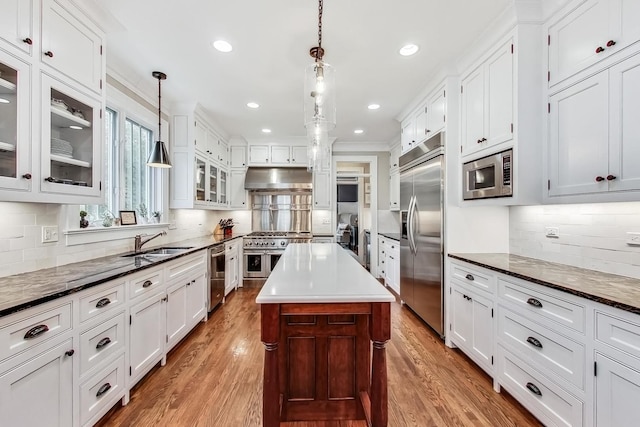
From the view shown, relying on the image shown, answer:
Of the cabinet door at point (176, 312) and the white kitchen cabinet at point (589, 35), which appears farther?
the cabinet door at point (176, 312)

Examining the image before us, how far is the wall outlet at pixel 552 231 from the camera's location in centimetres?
224

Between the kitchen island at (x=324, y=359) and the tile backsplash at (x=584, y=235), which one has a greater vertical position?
the tile backsplash at (x=584, y=235)

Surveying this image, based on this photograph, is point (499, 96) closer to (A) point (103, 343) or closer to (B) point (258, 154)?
(A) point (103, 343)

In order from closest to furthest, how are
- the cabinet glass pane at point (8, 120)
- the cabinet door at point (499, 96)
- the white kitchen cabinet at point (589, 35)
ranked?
the cabinet glass pane at point (8, 120)
the white kitchen cabinet at point (589, 35)
the cabinet door at point (499, 96)

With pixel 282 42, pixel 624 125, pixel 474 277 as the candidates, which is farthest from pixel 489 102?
pixel 282 42

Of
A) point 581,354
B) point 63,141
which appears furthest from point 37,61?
point 581,354

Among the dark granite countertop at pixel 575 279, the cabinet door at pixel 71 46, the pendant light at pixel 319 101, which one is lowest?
the dark granite countertop at pixel 575 279

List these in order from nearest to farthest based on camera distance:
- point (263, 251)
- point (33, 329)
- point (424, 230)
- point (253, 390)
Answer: point (33, 329)
point (253, 390)
point (424, 230)
point (263, 251)

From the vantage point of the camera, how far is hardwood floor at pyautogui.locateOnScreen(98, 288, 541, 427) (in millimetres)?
1798

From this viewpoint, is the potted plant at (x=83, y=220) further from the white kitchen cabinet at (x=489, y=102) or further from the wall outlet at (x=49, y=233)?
the white kitchen cabinet at (x=489, y=102)

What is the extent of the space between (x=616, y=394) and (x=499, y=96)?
6.58ft

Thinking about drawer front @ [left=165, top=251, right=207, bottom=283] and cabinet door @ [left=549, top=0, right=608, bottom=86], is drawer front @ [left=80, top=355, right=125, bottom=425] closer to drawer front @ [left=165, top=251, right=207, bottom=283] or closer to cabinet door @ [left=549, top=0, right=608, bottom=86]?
drawer front @ [left=165, top=251, right=207, bottom=283]

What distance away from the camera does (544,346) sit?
1.67 meters

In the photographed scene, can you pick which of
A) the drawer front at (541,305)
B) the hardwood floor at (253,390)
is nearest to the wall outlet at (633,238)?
the drawer front at (541,305)
